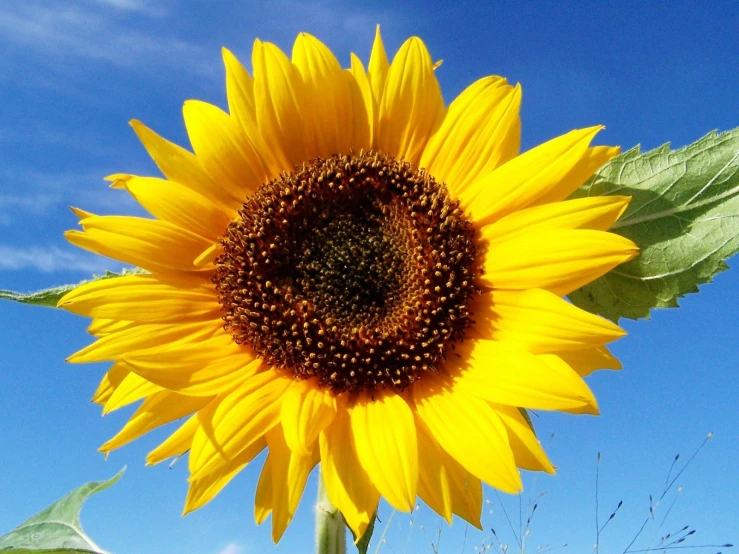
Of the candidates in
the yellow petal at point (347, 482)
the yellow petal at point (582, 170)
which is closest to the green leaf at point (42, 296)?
the yellow petal at point (347, 482)

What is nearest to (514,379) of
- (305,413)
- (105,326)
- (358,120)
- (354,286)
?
(305,413)

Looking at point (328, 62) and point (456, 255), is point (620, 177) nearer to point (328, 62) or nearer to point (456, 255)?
point (456, 255)

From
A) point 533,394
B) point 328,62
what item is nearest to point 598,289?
point 533,394

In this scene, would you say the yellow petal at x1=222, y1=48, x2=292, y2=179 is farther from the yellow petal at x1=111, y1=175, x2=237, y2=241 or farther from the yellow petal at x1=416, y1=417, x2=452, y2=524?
the yellow petal at x1=416, y1=417, x2=452, y2=524

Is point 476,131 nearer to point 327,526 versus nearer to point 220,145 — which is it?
point 220,145

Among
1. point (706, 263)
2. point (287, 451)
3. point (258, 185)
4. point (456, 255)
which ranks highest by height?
point (258, 185)

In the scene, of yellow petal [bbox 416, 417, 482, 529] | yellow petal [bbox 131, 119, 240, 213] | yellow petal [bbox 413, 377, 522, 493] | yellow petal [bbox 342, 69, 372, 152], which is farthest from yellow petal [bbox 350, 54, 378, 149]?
yellow petal [bbox 416, 417, 482, 529]
